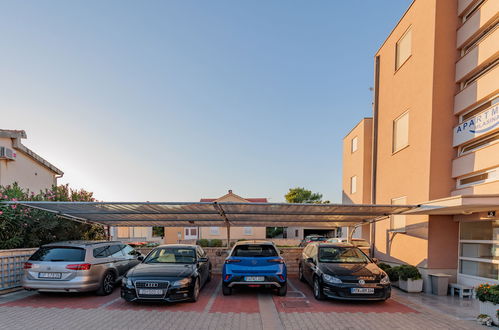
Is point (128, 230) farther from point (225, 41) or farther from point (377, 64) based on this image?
point (377, 64)

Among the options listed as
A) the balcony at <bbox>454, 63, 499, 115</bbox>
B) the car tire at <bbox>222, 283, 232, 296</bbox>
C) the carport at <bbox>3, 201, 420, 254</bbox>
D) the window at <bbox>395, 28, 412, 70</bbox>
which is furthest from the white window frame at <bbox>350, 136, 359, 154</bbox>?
the car tire at <bbox>222, 283, 232, 296</bbox>

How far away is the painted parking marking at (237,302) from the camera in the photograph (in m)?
6.32

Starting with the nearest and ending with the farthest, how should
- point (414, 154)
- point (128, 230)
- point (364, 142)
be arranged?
point (414, 154)
point (364, 142)
point (128, 230)

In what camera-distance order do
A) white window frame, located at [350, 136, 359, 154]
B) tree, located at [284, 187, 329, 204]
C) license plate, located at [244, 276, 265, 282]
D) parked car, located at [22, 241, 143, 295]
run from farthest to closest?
tree, located at [284, 187, 329, 204] < white window frame, located at [350, 136, 359, 154] < license plate, located at [244, 276, 265, 282] < parked car, located at [22, 241, 143, 295]

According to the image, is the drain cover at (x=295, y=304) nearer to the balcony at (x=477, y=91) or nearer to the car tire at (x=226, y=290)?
the car tire at (x=226, y=290)

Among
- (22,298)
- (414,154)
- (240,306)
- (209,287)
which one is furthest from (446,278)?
(22,298)

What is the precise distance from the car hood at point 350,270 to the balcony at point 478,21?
24.9ft

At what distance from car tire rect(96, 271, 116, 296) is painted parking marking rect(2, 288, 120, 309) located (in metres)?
0.12

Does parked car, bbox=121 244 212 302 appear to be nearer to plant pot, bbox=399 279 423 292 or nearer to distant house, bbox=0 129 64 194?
plant pot, bbox=399 279 423 292

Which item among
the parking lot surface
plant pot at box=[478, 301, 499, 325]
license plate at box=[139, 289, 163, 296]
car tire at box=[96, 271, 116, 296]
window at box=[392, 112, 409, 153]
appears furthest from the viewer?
window at box=[392, 112, 409, 153]

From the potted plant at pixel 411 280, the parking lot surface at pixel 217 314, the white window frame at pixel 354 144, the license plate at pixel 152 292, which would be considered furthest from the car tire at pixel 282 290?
the white window frame at pixel 354 144

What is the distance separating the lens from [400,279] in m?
8.77

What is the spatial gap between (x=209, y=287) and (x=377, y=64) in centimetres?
1260

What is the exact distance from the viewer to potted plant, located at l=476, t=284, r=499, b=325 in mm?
5719
